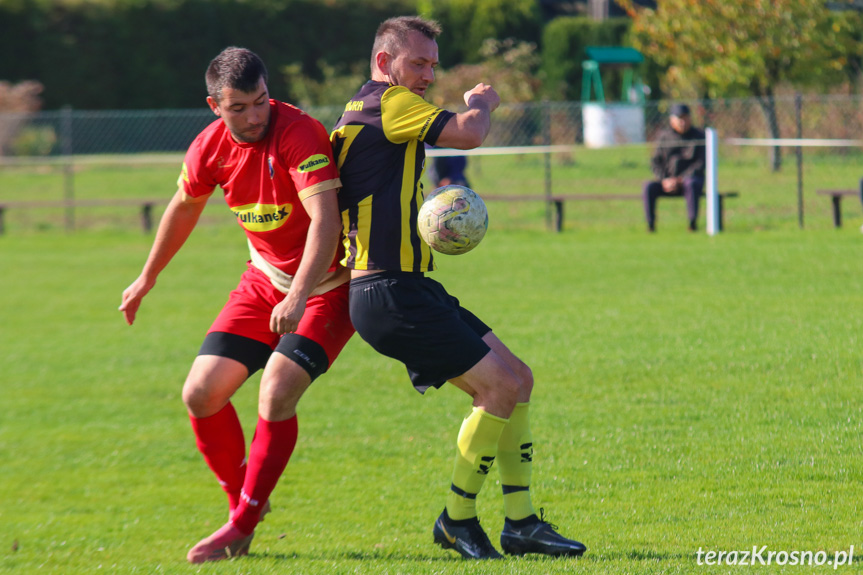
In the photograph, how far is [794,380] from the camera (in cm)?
698

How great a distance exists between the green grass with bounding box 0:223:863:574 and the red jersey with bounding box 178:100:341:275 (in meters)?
1.40

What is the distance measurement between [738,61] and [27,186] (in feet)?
54.1

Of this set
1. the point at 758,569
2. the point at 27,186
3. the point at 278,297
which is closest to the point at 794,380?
the point at 758,569

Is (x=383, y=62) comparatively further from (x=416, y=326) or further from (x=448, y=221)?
(x=416, y=326)

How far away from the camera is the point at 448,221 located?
4.23 m

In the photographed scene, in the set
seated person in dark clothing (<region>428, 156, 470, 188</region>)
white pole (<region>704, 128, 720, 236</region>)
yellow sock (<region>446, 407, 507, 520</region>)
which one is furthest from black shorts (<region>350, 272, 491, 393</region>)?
white pole (<region>704, 128, 720, 236</region>)

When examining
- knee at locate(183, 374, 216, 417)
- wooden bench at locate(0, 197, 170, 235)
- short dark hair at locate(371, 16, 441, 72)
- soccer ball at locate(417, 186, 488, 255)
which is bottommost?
knee at locate(183, 374, 216, 417)

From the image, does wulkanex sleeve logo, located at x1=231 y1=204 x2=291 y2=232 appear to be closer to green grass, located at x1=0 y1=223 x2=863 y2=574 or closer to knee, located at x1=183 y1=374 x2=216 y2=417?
knee, located at x1=183 y1=374 x2=216 y2=417

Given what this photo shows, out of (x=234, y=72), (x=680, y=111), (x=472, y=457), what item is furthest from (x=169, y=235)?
(x=680, y=111)

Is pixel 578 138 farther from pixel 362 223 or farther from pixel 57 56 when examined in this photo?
pixel 362 223

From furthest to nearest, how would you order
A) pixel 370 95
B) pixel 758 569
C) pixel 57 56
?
pixel 57 56
pixel 370 95
pixel 758 569

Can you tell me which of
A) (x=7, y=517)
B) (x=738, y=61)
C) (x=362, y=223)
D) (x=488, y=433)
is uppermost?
(x=738, y=61)

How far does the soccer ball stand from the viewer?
13.9 ft

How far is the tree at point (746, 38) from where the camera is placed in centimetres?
2244
